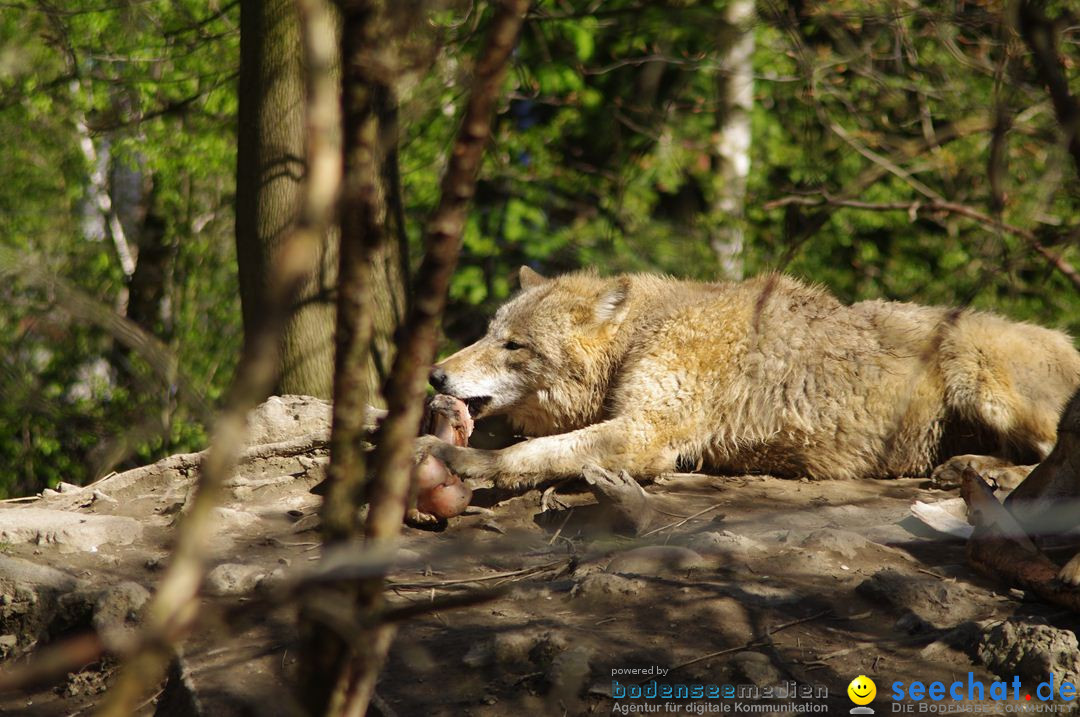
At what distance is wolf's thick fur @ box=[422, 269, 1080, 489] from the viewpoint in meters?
5.68

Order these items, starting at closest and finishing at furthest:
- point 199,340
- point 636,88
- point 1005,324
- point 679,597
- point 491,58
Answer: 1. point 491,58
2. point 679,597
3. point 1005,324
4. point 199,340
5. point 636,88

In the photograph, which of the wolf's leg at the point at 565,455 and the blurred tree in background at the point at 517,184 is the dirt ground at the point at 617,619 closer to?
the wolf's leg at the point at 565,455

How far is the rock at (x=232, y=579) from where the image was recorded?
3.94 m

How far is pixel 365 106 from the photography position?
1.70 m

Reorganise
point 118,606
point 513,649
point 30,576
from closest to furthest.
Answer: point 513,649 → point 118,606 → point 30,576

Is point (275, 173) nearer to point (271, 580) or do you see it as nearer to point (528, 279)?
point (528, 279)

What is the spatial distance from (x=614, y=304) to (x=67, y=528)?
352 cm

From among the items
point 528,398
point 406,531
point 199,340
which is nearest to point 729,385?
point 528,398

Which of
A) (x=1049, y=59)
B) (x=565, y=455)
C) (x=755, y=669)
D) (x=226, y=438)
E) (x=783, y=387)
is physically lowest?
(x=565, y=455)

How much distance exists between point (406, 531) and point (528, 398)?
6.47ft

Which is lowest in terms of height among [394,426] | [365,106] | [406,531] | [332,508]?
[406,531]

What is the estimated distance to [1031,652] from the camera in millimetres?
3055

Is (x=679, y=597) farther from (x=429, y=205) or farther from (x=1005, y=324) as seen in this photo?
(x=429, y=205)

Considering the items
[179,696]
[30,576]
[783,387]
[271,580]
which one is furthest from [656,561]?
[30,576]
